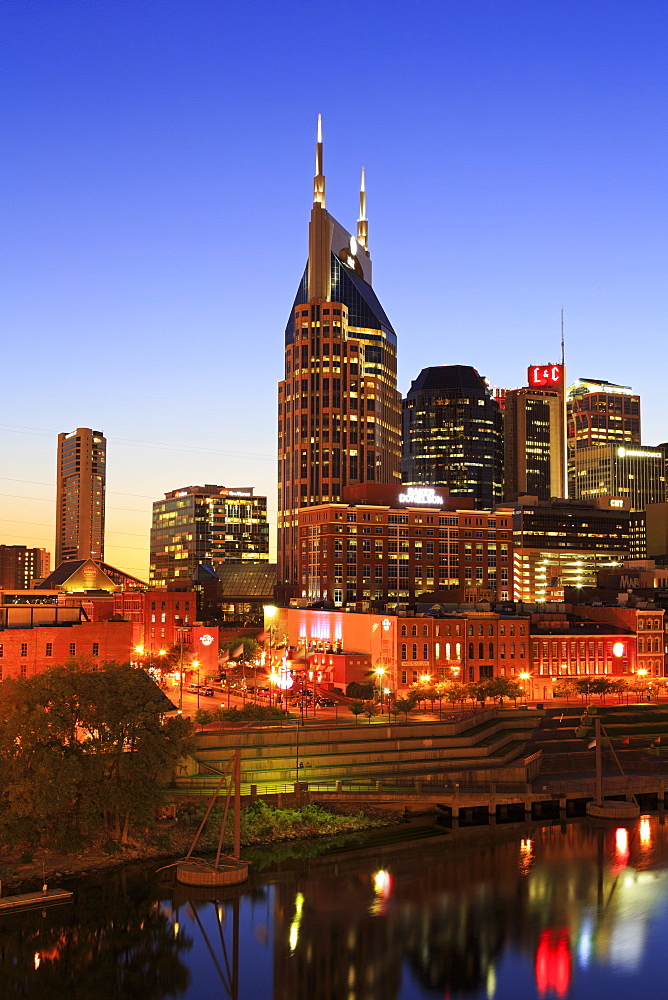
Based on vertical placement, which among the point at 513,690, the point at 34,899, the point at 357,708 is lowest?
the point at 34,899

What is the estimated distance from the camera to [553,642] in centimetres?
16412

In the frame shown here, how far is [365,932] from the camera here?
2822 inches

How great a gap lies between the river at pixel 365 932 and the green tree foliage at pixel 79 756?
5239mm

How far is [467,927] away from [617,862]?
21488mm

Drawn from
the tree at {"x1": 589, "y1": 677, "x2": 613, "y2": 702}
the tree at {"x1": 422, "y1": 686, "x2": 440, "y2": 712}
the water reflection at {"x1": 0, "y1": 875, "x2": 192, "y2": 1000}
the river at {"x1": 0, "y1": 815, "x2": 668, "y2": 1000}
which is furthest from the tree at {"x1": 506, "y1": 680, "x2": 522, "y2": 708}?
the water reflection at {"x1": 0, "y1": 875, "x2": 192, "y2": 1000}

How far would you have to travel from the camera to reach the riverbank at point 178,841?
7844 centimetres

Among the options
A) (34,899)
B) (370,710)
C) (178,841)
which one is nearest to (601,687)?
(370,710)

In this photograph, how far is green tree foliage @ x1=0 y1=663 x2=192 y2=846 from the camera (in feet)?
254

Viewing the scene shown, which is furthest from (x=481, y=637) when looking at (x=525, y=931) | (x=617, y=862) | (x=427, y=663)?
(x=525, y=931)

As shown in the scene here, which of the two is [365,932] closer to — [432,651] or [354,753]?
[354,753]

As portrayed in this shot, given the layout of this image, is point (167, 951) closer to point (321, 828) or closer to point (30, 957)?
point (30, 957)

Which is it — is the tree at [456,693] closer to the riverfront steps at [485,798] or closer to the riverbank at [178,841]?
the riverfront steps at [485,798]

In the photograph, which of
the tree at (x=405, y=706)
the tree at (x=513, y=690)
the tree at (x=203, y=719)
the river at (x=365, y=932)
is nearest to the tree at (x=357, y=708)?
the tree at (x=405, y=706)

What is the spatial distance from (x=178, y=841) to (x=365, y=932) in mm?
20884
